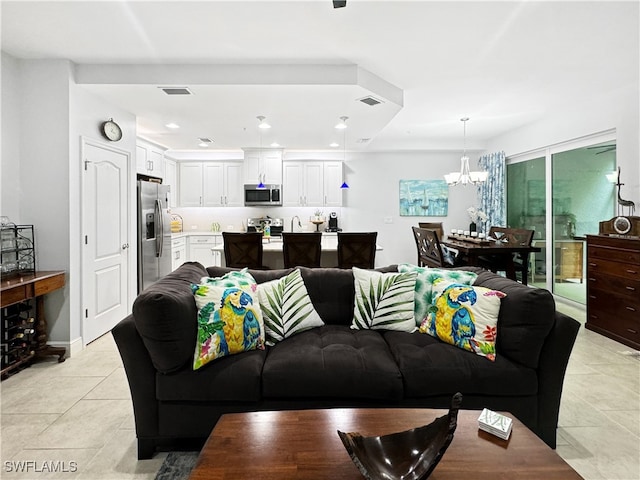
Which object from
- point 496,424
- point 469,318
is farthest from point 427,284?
point 496,424

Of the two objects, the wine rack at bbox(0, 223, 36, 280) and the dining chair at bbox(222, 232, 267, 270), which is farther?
the dining chair at bbox(222, 232, 267, 270)

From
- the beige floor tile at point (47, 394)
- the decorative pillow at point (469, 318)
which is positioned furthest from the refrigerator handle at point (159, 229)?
the decorative pillow at point (469, 318)

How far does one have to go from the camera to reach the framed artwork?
312 inches

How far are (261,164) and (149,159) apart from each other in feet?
6.45

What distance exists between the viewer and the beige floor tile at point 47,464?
1934 mm

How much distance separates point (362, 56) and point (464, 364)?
2748 millimetres

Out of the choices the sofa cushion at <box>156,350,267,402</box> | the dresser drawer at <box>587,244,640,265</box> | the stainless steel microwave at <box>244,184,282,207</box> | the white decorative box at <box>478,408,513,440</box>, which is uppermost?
the stainless steel microwave at <box>244,184,282,207</box>

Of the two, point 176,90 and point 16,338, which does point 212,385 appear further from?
point 176,90

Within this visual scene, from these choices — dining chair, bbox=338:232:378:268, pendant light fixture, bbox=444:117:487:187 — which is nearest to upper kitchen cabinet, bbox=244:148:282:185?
pendant light fixture, bbox=444:117:487:187

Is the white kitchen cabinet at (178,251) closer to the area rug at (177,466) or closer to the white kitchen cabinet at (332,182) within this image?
the white kitchen cabinet at (332,182)

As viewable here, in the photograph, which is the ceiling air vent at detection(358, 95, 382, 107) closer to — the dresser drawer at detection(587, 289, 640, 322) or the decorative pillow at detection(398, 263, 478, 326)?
the decorative pillow at detection(398, 263, 478, 326)

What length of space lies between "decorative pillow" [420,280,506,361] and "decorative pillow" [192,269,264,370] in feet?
3.53

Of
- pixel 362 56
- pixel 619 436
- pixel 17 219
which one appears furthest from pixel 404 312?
pixel 17 219

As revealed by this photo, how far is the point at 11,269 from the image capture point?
328 cm
